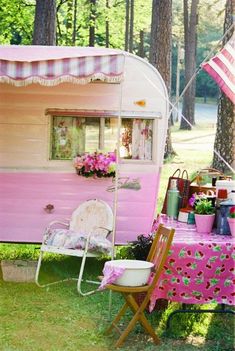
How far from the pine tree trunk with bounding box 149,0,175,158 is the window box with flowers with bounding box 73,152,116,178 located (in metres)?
8.70

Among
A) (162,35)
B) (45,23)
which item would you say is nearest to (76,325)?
(45,23)

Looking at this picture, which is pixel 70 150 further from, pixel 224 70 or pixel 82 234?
pixel 224 70

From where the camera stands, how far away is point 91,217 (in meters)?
8.12

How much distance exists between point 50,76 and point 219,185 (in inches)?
72.8

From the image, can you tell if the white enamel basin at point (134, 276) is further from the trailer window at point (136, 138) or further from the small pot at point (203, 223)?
the trailer window at point (136, 138)

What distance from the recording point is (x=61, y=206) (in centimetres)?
829

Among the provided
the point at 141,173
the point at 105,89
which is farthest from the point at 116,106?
the point at 141,173

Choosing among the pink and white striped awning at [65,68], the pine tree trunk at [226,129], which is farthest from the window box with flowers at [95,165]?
the pine tree trunk at [226,129]

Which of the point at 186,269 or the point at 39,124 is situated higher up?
the point at 39,124

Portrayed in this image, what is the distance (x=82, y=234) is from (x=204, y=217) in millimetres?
2017

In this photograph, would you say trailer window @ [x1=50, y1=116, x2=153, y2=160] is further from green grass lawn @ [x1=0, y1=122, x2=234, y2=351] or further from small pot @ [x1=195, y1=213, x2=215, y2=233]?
small pot @ [x1=195, y1=213, x2=215, y2=233]

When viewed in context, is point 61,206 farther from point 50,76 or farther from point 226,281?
point 226,281

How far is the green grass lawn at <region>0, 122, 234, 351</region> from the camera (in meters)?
5.59

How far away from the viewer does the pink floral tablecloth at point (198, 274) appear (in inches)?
221
